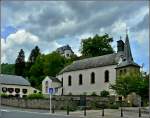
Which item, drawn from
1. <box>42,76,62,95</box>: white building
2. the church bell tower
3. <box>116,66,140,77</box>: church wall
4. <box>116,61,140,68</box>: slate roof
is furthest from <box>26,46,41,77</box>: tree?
<box>116,66,140,77</box>: church wall

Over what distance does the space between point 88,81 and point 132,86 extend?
21.7 metres

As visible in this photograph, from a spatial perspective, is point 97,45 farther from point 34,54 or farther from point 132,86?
point 34,54

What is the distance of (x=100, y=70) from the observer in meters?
75.2

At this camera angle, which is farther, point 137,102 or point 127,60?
point 127,60

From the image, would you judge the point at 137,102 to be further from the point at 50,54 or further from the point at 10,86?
the point at 50,54

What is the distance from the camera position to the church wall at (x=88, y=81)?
72500 millimetres

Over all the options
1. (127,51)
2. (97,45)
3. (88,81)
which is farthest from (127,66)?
(97,45)

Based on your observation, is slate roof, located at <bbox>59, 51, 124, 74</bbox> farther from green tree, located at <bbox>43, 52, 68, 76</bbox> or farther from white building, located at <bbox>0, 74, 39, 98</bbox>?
green tree, located at <bbox>43, 52, 68, 76</bbox>

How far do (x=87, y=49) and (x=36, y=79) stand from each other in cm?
1999

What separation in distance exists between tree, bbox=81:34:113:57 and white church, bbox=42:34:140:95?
12233 mm

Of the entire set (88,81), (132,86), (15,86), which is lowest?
(132,86)

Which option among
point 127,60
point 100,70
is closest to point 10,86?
point 100,70

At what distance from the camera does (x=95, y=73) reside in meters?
76.3

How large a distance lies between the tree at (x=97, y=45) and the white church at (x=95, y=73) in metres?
12.2
